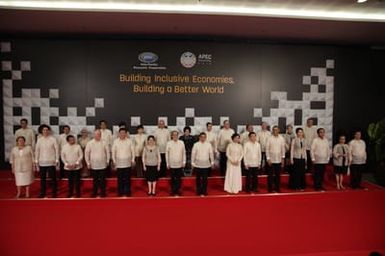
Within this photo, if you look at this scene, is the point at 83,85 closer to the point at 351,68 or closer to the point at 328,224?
the point at 328,224

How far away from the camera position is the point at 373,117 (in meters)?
8.35

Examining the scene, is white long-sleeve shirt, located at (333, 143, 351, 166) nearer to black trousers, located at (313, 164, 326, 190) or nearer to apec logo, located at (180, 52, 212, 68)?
black trousers, located at (313, 164, 326, 190)

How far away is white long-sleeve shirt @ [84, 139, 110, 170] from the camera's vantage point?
18.6 feet

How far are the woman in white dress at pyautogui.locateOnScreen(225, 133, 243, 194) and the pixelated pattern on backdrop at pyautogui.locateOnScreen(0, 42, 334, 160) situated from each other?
1747mm

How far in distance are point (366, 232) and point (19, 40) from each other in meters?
7.89

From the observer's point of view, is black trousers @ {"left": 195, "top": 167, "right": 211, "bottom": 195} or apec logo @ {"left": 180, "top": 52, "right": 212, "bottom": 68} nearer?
black trousers @ {"left": 195, "top": 167, "right": 211, "bottom": 195}

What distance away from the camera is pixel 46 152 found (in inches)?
225

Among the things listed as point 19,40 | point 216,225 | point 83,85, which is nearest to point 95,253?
point 216,225

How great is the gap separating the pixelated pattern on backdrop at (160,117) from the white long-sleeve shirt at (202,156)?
1.77 meters

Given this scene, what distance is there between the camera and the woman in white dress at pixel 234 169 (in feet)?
19.5

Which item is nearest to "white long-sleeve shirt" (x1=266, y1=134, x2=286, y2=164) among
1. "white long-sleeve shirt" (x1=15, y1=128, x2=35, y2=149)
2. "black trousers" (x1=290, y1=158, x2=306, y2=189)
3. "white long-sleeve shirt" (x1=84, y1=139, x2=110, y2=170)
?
"black trousers" (x1=290, y1=158, x2=306, y2=189)

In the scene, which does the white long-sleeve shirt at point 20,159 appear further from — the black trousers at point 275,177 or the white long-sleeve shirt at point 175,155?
the black trousers at point 275,177

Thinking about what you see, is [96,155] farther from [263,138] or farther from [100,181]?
[263,138]

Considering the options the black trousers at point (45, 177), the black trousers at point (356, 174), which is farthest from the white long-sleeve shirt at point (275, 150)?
the black trousers at point (45, 177)
